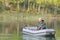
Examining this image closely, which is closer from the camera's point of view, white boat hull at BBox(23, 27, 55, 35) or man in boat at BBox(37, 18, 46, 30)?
white boat hull at BBox(23, 27, 55, 35)

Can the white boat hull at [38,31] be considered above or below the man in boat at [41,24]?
below

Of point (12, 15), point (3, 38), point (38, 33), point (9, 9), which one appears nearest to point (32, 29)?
point (38, 33)

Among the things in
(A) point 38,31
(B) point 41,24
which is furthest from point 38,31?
(B) point 41,24

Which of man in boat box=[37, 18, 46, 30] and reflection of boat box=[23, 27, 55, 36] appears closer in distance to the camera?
reflection of boat box=[23, 27, 55, 36]

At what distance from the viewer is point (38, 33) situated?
2888 centimetres

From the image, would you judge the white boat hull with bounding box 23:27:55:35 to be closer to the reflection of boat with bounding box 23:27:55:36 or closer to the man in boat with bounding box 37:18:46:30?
the reflection of boat with bounding box 23:27:55:36

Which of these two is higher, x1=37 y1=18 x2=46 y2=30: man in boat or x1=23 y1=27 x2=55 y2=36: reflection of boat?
x1=37 y1=18 x2=46 y2=30: man in boat

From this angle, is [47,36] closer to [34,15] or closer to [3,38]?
[3,38]

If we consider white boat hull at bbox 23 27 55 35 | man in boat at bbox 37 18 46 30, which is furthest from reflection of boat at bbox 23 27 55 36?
man in boat at bbox 37 18 46 30

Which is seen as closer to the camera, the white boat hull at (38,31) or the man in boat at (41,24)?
the white boat hull at (38,31)

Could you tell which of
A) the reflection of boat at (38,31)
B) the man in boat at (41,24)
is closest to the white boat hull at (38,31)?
the reflection of boat at (38,31)

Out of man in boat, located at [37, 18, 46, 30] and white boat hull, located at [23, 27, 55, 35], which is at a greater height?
man in boat, located at [37, 18, 46, 30]

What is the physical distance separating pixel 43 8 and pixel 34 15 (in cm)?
694

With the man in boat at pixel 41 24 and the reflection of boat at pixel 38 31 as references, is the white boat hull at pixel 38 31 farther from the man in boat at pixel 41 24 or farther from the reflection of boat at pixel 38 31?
the man in boat at pixel 41 24
